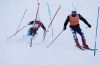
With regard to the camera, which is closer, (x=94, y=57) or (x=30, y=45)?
(x=94, y=57)

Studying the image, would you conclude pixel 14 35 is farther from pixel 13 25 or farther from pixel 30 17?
pixel 30 17

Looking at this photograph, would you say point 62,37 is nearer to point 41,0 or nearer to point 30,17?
point 30,17

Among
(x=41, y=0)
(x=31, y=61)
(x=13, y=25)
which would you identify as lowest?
(x=31, y=61)

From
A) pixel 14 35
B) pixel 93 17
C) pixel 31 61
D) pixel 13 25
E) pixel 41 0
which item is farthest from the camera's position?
pixel 41 0

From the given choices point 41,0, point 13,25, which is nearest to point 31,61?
point 13,25

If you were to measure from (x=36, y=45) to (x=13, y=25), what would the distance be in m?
3.70

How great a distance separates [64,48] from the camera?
10.4 meters

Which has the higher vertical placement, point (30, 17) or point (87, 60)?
point (30, 17)

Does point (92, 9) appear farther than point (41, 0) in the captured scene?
No

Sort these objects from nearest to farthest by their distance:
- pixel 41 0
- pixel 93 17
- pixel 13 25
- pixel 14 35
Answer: pixel 14 35 < pixel 13 25 < pixel 93 17 < pixel 41 0

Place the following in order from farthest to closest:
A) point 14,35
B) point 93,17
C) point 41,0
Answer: point 41,0
point 93,17
point 14,35

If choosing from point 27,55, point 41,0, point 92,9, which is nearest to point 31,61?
point 27,55

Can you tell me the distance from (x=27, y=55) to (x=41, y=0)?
11018 millimetres

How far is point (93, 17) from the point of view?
53.3 feet
